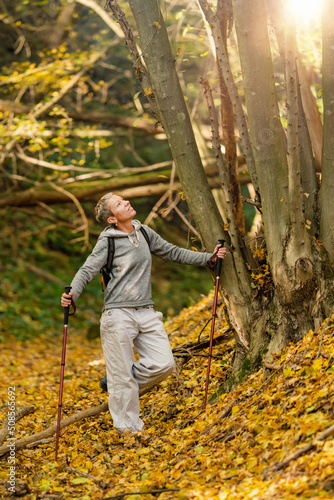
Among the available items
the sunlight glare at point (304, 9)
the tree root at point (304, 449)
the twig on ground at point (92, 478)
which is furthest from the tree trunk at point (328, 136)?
the twig on ground at point (92, 478)

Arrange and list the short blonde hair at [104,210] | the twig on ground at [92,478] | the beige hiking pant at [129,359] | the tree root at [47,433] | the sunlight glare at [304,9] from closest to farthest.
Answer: the twig on ground at [92,478] → the sunlight glare at [304,9] → the tree root at [47,433] → the beige hiking pant at [129,359] → the short blonde hair at [104,210]

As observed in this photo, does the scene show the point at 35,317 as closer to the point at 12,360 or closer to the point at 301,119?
the point at 12,360

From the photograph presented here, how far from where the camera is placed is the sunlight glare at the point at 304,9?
367cm

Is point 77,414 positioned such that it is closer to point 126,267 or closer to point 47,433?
point 47,433

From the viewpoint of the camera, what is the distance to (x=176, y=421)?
4297 millimetres

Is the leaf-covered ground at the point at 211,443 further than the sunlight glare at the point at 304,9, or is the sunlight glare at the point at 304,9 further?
the sunlight glare at the point at 304,9

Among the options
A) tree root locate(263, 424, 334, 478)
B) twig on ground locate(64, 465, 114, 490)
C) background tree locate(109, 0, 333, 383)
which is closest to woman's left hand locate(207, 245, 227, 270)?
background tree locate(109, 0, 333, 383)

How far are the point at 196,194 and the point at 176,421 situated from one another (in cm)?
193

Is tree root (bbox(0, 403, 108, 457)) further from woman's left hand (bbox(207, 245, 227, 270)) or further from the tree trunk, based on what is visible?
the tree trunk

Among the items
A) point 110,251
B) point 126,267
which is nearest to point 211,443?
point 126,267

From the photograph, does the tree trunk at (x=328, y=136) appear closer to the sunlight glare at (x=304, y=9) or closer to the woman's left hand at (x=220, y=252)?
the sunlight glare at (x=304, y=9)

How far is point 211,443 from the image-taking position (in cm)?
351

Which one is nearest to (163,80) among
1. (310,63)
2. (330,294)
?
(330,294)

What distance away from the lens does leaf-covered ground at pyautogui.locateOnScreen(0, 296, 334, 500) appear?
9.12 feet
